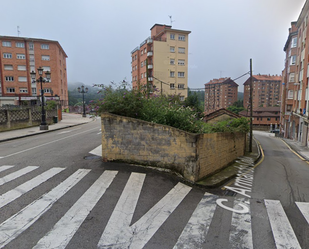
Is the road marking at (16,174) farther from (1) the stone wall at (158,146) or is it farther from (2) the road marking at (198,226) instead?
(2) the road marking at (198,226)

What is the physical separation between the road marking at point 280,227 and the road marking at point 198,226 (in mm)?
1311

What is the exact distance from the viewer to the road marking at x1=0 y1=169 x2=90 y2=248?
3.88m

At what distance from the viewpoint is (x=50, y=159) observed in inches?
347

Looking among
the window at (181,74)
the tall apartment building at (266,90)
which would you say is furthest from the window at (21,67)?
the tall apartment building at (266,90)

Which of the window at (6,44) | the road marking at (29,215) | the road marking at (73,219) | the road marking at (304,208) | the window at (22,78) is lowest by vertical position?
the road marking at (304,208)

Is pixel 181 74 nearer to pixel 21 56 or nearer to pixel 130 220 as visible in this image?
pixel 21 56

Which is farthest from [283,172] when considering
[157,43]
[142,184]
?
[157,43]

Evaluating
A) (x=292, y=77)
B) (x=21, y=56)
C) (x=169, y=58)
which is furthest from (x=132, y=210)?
(x=21, y=56)

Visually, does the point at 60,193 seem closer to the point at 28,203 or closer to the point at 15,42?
the point at 28,203

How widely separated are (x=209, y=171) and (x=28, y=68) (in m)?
54.5

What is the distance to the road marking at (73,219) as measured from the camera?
12.3 feet

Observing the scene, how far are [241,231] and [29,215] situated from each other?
175 inches

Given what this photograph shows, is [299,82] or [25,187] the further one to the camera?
[299,82]

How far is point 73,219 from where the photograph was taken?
4457 millimetres
